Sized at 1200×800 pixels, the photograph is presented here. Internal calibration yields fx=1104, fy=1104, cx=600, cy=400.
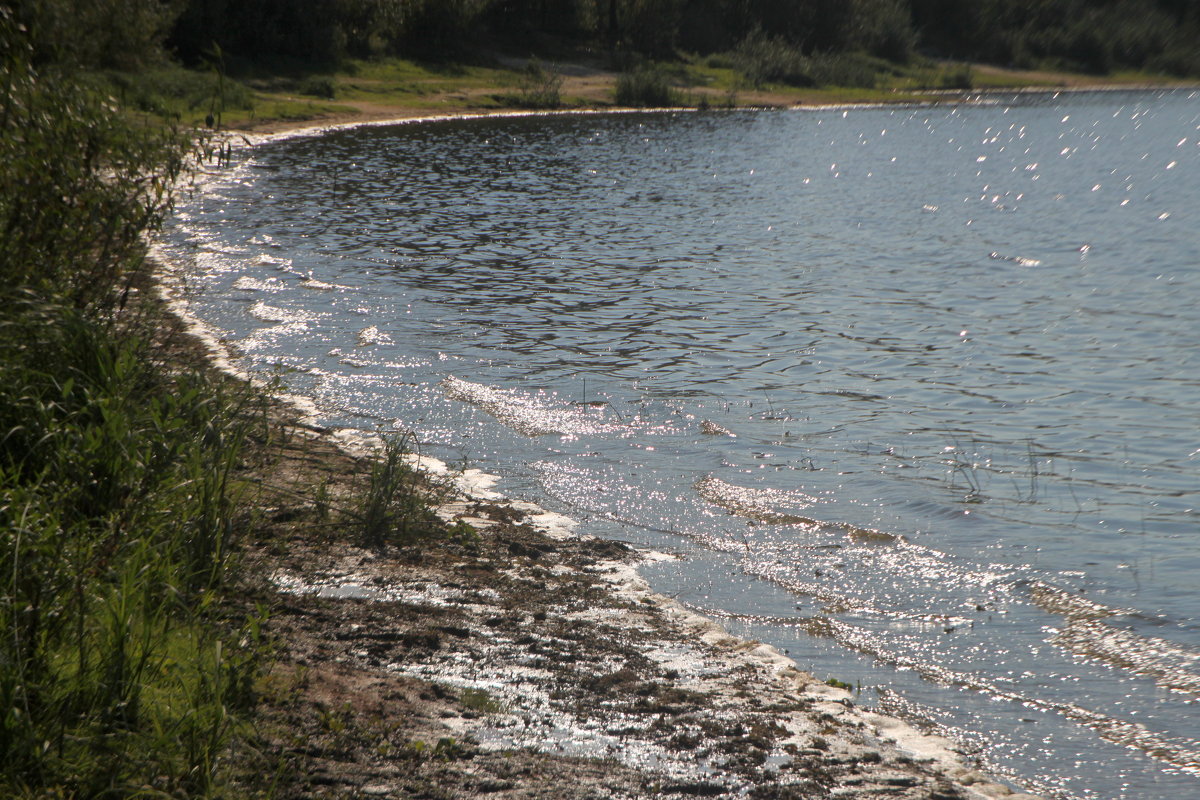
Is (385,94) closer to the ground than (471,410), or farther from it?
farther from it

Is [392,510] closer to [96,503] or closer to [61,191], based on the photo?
[96,503]

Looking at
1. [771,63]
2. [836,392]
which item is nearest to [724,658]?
[836,392]

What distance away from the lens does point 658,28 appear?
62781 mm

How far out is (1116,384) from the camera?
40.0 feet

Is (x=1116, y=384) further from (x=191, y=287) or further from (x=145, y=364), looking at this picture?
(x=191, y=287)

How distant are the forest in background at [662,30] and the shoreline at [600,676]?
8.36 meters

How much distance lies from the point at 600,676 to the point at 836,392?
7066 millimetres

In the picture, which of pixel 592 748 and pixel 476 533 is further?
pixel 476 533

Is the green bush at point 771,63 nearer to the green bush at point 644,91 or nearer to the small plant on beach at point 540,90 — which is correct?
the green bush at point 644,91

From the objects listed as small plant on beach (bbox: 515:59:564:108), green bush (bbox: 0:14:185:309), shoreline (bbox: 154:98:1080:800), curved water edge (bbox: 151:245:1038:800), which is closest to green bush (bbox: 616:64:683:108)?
small plant on beach (bbox: 515:59:564:108)

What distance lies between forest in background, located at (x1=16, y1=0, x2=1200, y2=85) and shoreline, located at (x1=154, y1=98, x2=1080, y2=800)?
27.4 ft

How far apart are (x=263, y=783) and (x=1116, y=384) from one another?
10.9 m

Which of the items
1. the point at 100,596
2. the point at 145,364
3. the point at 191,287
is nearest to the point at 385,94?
the point at 191,287

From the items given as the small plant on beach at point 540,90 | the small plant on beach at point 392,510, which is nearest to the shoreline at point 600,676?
the small plant on beach at point 392,510
